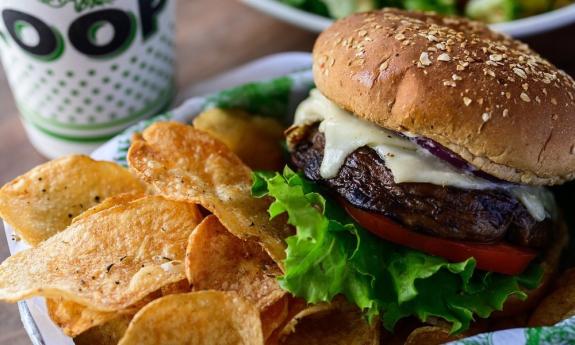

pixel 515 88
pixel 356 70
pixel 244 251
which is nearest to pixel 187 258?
pixel 244 251

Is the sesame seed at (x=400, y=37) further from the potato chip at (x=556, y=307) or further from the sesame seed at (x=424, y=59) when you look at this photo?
the potato chip at (x=556, y=307)

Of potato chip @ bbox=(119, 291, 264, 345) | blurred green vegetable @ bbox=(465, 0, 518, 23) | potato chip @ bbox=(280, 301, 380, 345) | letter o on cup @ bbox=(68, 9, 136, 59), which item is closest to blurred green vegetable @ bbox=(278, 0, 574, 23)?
blurred green vegetable @ bbox=(465, 0, 518, 23)

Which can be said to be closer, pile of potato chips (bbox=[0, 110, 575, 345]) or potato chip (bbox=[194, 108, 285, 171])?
pile of potato chips (bbox=[0, 110, 575, 345])

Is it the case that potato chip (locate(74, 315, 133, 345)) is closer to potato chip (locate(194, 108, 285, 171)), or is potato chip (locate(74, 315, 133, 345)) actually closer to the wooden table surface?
potato chip (locate(194, 108, 285, 171))

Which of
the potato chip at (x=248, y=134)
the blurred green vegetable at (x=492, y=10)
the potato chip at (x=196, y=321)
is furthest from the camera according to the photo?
the blurred green vegetable at (x=492, y=10)

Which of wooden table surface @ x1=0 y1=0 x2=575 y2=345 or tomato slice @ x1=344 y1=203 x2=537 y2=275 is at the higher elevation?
tomato slice @ x1=344 y1=203 x2=537 y2=275

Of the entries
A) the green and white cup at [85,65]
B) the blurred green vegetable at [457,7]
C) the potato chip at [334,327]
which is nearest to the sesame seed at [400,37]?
the potato chip at [334,327]

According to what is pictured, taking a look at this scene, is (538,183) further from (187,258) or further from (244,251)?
(187,258)
